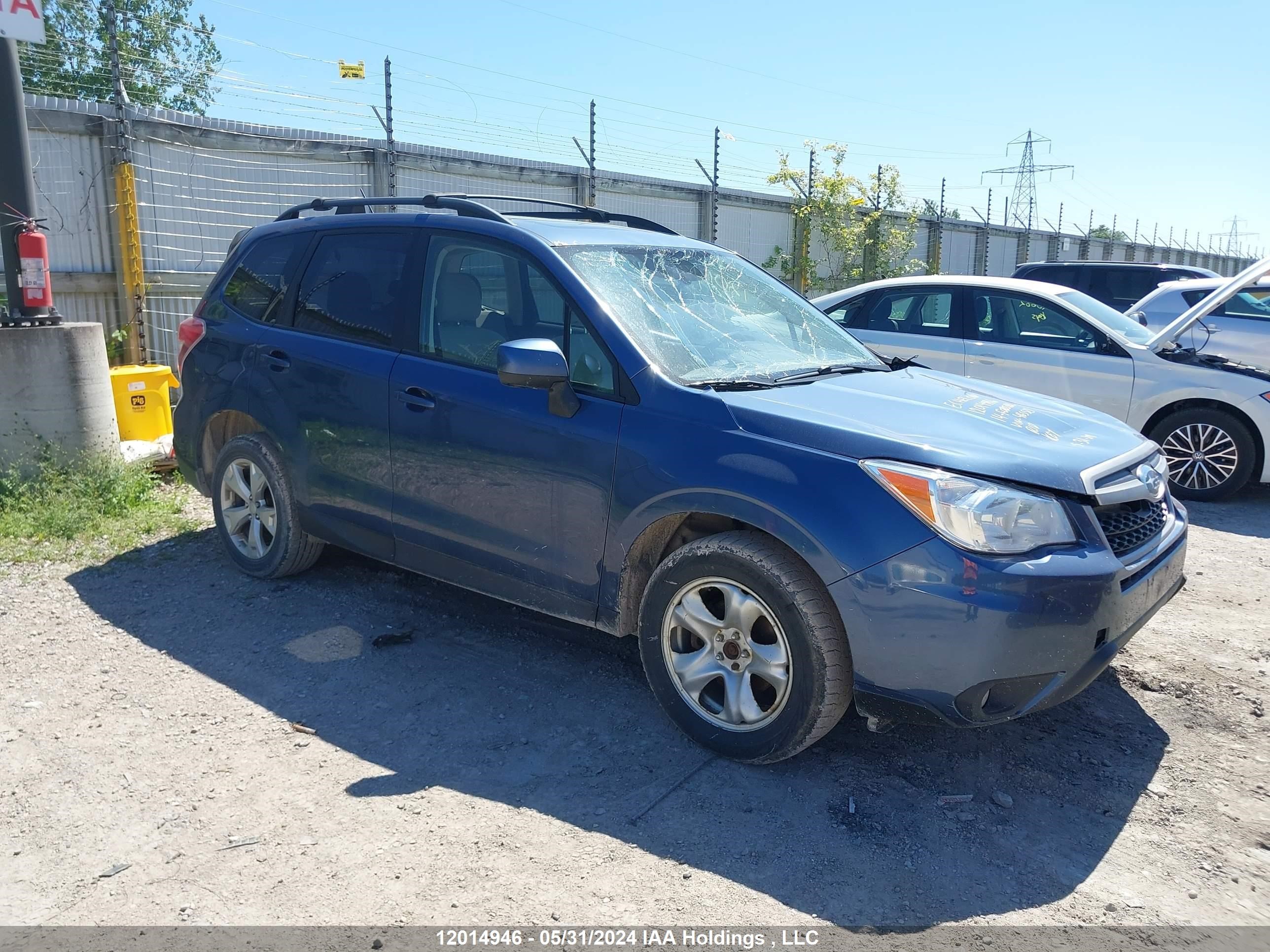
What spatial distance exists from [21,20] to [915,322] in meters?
6.85

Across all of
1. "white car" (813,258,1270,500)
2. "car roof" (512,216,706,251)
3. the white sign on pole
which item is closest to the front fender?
"car roof" (512,216,706,251)

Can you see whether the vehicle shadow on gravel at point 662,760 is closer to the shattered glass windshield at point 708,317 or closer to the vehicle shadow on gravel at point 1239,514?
the shattered glass windshield at point 708,317

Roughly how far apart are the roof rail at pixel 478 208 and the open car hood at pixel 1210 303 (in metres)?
4.64

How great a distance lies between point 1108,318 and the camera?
8273 mm

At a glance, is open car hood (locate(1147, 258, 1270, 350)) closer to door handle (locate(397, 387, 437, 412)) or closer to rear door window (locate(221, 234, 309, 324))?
door handle (locate(397, 387, 437, 412))

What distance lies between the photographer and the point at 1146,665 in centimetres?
442

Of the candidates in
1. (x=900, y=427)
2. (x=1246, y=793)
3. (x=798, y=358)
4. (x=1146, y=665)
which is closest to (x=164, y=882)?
(x=900, y=427)

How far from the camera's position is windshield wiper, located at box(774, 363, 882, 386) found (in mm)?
3922

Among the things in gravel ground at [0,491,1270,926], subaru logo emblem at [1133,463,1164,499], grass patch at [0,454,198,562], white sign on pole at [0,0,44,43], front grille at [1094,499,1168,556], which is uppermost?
white sign on pole at [0,0,44,43]

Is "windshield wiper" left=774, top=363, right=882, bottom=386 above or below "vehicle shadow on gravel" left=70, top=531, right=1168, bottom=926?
above

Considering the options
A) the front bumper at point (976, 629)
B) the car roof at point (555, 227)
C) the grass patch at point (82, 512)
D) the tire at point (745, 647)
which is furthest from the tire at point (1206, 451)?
the grass patch at point (82, 512)

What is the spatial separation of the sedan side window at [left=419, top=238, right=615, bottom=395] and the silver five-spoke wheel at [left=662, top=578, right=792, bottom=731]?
965 mm

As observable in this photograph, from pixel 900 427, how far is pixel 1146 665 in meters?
1.99

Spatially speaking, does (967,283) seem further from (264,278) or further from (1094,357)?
(264,278)
